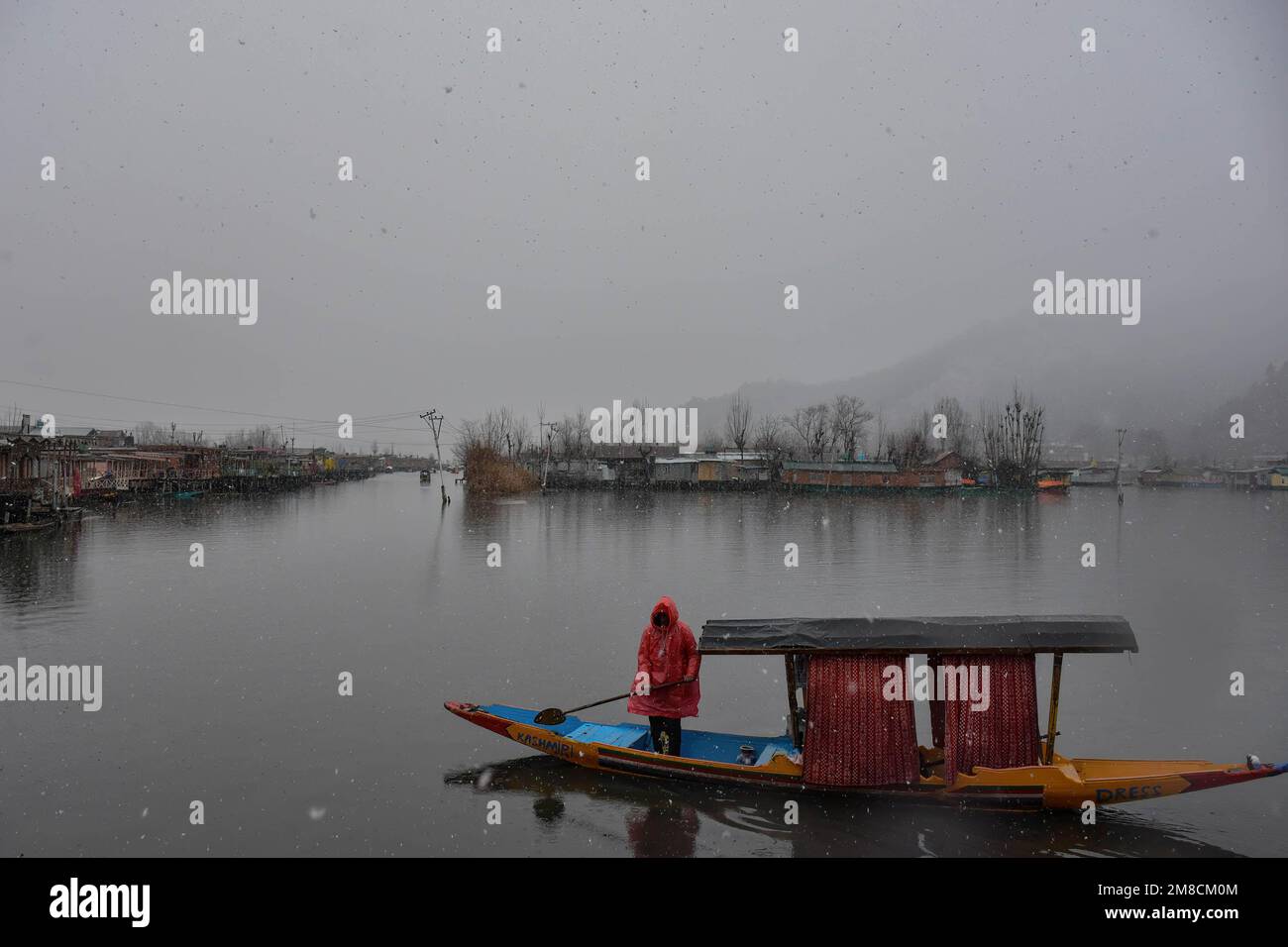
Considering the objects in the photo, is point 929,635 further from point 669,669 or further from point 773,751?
point 669,669

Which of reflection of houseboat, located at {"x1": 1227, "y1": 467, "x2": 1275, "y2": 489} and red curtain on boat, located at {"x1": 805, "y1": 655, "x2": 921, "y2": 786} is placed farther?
reflection of houseboat, located at {"x1": 1227, "y1": 467, "x2": 1275, "y2": 489}

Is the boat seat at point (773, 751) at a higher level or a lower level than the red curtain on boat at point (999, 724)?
lower

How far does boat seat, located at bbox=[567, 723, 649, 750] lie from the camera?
9.97 m

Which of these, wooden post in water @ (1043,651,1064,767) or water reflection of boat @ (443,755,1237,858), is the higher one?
wooden post in water @ (1043,651,1064,767)

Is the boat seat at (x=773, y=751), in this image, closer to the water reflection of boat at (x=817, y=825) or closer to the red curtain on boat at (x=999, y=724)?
the water reflection of boat at (x=817, y=825)

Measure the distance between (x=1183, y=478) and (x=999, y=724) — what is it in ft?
535

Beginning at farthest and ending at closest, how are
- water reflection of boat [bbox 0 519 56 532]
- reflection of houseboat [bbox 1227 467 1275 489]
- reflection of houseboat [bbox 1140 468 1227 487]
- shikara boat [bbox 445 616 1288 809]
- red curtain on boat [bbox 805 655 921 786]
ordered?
reflection of houseboat [bbox 1140 468 1227 487], reflection of houseboat [bbox 1227 467 1275 489], water reflection of boat [bbox 0 519 56 532], red curtain on boat [bbox 805 655 921 786], shikara boat [bbox 445 616 1288 809]

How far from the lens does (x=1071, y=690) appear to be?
13602 mm

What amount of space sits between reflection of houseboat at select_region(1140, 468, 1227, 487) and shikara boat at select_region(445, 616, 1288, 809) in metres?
150

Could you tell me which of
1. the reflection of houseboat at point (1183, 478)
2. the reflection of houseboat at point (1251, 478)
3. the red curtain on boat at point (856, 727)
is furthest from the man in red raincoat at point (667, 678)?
the reflection of houseboat at point (1183, 478)

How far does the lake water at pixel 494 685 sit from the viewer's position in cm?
833

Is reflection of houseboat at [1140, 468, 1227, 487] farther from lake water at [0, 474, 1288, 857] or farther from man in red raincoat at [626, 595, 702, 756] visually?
man in red raincoat at [626, 595, 702, 756]

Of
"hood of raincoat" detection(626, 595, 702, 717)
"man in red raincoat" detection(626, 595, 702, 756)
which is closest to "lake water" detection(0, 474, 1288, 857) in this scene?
"man in red raincoat" detection(626, 595, 702, 756)

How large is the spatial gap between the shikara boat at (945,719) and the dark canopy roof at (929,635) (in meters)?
0.01
